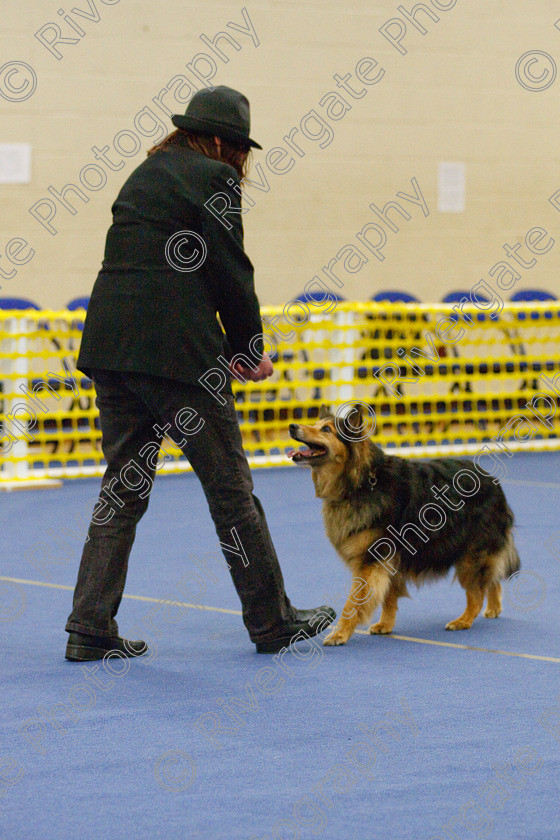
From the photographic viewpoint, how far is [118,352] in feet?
10.6

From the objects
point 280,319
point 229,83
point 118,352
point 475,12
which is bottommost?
point 118,352

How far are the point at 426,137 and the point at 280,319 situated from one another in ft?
10.2

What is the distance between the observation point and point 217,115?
10.6 ft

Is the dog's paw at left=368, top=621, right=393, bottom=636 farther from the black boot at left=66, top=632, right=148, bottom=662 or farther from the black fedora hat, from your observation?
the black fedora hat

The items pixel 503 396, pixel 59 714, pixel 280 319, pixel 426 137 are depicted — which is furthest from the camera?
pixel 426 137

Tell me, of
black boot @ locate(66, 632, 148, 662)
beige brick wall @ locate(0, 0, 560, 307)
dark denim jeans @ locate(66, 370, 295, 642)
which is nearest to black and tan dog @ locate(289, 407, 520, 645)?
dark denim jeans @ locate(66, 370, 295, 642)

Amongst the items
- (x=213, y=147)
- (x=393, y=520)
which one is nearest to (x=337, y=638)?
(x=393, y=520)

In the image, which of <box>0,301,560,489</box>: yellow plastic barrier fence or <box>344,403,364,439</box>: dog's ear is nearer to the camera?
Result: <box>344,403,364,439</box>: dog's ear

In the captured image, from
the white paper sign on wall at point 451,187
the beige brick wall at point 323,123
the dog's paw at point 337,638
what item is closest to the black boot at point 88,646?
the dog's paw at point 337,638

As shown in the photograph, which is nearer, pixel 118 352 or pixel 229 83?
pixel 118 352

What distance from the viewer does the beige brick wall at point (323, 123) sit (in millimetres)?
9094

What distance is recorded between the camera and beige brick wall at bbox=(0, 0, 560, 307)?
9.09 meters

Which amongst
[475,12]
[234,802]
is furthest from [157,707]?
[475,12]

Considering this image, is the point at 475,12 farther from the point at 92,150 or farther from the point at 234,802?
the point at 234,802
